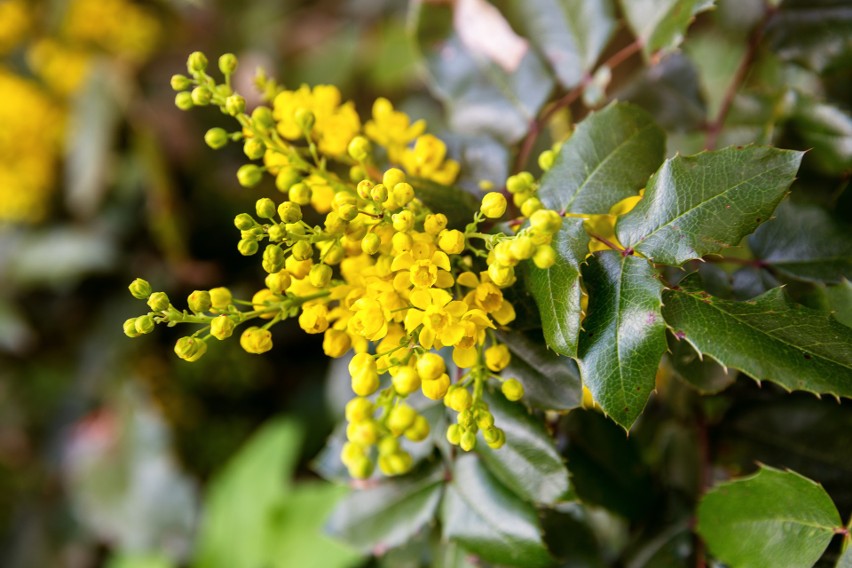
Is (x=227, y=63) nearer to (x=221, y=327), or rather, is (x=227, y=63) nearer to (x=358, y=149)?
(x=358, y=149)

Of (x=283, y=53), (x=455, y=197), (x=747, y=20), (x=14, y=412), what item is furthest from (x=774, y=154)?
(x=14, y=412)

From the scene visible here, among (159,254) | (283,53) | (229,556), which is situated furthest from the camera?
(283,53)

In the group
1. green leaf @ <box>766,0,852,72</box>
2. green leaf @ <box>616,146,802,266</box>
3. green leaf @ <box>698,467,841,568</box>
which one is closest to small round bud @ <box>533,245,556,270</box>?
green leaf @ <box>616,146,802,266</box>

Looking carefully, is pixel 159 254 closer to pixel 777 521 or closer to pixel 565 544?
pixel 565 544

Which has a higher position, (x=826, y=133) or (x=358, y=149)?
(x=358, y=149)

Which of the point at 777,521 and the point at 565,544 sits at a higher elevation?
the point at 777,521

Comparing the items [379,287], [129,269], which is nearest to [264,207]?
[379,287]
